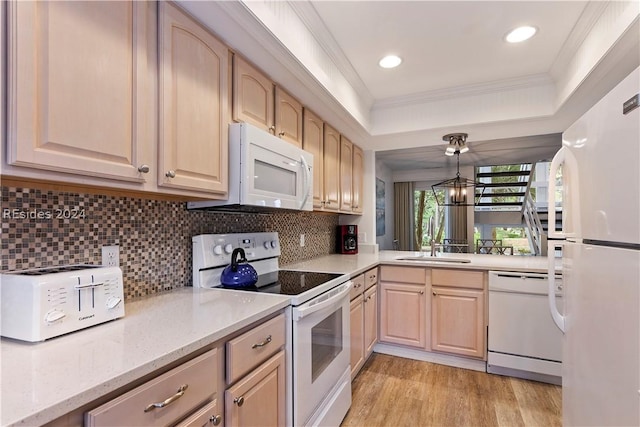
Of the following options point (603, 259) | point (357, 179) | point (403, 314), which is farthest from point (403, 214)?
point (603, 259)

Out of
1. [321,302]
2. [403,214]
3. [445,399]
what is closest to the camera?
[321,302]

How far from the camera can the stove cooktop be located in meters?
1.58

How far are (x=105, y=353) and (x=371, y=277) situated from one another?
2138mm

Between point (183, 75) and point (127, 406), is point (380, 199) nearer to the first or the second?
point (183, 75)

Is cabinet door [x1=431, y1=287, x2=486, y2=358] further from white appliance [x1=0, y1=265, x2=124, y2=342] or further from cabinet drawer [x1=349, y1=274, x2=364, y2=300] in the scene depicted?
white appliance [x1=0, y1=265, x2=124, y2=342]

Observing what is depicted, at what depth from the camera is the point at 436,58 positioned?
2205 millimetres

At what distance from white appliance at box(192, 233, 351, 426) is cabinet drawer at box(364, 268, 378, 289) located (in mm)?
561

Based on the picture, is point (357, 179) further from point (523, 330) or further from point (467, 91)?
point (523, 330)

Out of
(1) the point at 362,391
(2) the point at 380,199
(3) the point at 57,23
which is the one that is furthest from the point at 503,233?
(3) the point at 57,23

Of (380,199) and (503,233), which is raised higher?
(380,199)

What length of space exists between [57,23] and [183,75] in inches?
17.3

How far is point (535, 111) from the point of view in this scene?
244 cm

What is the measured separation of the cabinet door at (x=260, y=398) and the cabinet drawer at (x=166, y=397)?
0.41 ft

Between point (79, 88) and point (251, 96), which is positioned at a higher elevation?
point (251, 96)
